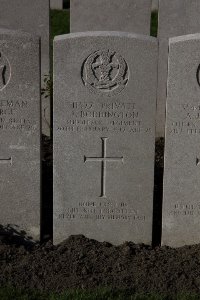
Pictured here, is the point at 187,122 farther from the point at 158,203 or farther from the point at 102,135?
the point at 158,203

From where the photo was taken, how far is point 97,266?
16.5ft

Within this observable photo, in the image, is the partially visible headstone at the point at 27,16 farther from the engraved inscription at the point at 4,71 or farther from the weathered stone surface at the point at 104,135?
the weathered stone surface at the point at 104,135

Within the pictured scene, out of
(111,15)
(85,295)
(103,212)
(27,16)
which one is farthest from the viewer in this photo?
(111,15)

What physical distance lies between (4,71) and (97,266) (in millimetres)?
1754

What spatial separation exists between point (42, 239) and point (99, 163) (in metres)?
0.89

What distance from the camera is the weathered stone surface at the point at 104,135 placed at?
5.02m

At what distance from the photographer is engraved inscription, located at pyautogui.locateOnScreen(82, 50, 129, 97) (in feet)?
16.5

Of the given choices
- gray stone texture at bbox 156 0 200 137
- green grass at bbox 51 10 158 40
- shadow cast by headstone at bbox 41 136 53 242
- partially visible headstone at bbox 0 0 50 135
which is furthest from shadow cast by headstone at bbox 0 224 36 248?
green grass at bbox 51 10 158 40

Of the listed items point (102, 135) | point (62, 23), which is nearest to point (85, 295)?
point (102, 135)

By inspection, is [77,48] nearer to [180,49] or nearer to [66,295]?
[180,49]

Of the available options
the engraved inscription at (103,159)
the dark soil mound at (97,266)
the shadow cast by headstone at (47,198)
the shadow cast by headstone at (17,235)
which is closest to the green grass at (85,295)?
the dark soil mound at (97,266)

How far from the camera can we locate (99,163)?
530cm

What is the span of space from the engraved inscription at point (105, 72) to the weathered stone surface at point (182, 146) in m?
0.39

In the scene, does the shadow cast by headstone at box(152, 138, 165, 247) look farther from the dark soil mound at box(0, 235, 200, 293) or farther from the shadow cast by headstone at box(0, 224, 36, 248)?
the shadow cast by headstone at box(0, 224, 36, 248)
